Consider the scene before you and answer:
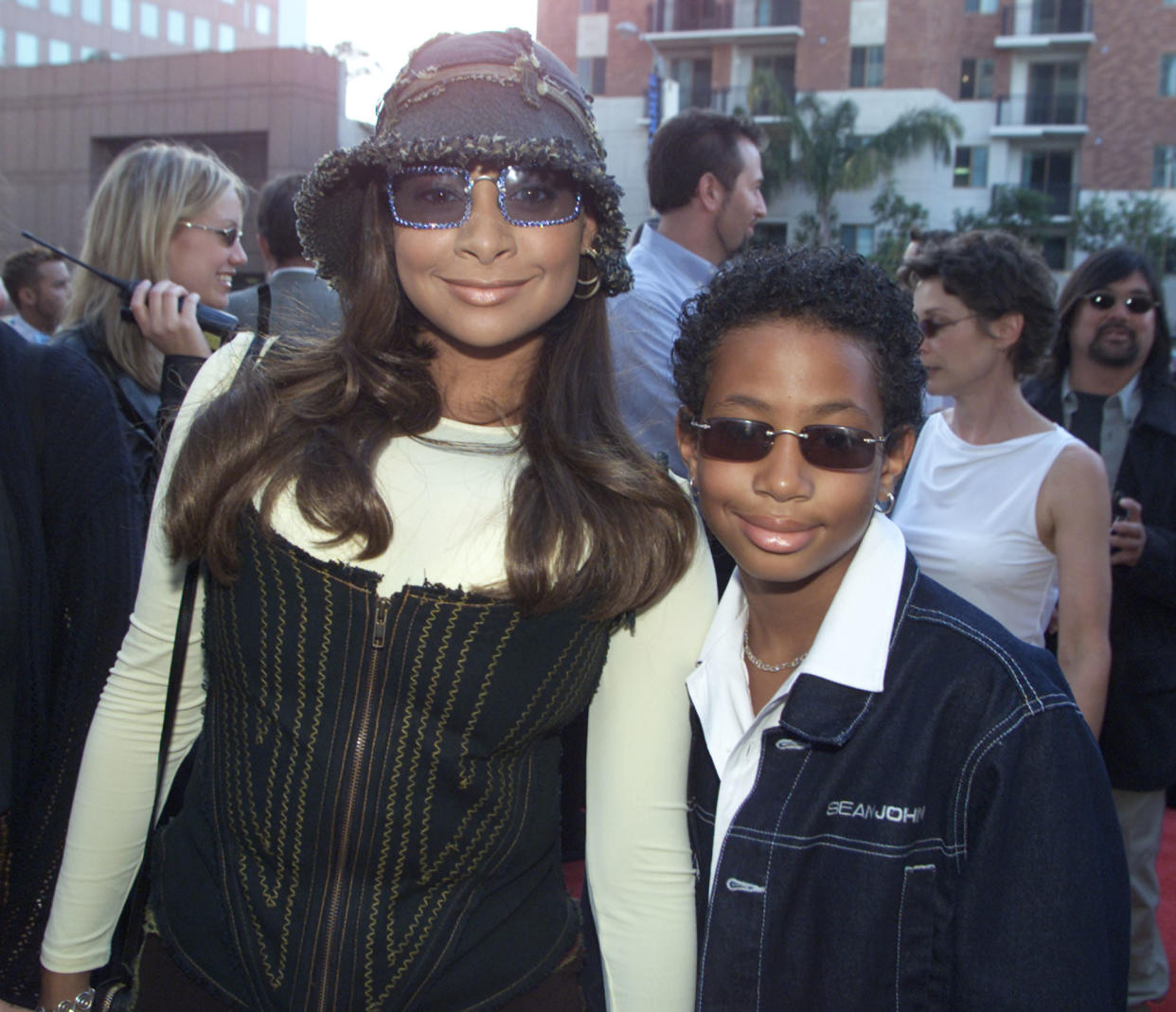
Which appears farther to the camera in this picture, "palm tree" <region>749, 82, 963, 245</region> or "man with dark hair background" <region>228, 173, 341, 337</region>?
"palm tree" <region>749, 82, 963, 245</region>

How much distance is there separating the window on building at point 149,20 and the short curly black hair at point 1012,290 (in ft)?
262

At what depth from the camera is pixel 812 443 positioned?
169 cm

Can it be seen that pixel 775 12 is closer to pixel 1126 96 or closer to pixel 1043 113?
pixel 1043 113

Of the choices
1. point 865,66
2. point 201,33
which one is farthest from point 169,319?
point 201,33

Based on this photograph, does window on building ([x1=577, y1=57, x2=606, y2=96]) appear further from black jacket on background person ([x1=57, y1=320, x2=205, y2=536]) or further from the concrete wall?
black jacket on background person ([x1=57, y1=320, x2=205, y2=536])

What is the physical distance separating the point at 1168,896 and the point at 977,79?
36919 mm

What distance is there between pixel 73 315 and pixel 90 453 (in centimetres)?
161

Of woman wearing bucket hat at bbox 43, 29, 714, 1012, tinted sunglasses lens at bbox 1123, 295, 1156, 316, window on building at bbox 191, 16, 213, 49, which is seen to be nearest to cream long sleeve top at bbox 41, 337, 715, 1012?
woman wearing bucket hat at bbox 43, 29, 714, 1012

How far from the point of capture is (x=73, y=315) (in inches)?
132

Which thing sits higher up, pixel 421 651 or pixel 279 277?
pixel 279 277

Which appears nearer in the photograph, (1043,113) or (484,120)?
(484,120)

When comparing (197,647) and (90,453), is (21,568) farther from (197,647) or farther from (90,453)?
(197,647)

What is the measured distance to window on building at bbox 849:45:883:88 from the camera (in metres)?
33.3

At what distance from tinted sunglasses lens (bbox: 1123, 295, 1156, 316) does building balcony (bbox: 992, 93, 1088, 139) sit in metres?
34.8
